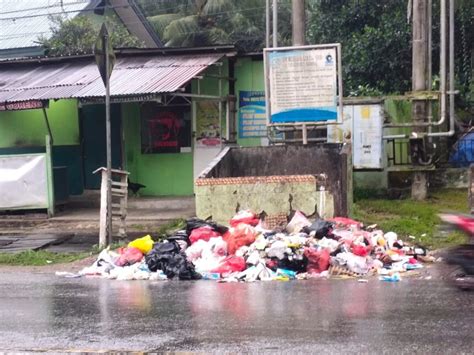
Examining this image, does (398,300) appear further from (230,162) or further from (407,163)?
(407,163)

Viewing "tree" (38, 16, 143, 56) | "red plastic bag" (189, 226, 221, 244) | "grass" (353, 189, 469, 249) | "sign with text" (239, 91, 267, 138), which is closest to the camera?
"red plastic bag" (189, 226, 221, 244)

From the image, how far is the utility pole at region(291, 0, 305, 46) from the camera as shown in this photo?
14.8m

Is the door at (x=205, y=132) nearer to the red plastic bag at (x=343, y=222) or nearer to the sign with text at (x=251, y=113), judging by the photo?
the sign with text at (x=251, y=113)

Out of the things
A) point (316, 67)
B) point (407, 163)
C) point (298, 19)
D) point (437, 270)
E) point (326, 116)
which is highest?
point (298, 19)

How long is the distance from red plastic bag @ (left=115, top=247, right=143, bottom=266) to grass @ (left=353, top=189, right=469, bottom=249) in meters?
4.48

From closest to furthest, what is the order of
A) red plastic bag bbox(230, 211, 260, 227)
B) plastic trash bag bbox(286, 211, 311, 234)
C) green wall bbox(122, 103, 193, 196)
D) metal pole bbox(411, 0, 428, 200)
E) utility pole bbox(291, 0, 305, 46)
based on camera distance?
plastic trash bag bbox(286, 211, 311, 234), red plastic bag bbox(230, 211, 260, 227), metal pole bbox(411, 0, 428, 200), utility pole bbox(291, 0, 305, 46), green wall bbox(122, 103, 193, 196)

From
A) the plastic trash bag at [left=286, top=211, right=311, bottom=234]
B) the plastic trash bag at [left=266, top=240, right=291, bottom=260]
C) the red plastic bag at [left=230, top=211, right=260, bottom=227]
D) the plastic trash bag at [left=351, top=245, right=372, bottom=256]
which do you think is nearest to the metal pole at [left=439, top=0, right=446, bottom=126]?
the plastic trash bag at [left=286, top=211, right=311, bottom=234]

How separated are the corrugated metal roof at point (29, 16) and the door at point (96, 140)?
8.56 metres

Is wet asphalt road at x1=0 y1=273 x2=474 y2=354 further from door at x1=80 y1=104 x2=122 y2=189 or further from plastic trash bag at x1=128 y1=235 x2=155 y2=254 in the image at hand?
door at x1=80 y1=104 x2=122 y2=189

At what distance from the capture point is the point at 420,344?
17.9 feet

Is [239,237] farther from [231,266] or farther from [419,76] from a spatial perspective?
[419,76]

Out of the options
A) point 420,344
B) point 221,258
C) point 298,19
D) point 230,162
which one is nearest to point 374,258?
point 221,258

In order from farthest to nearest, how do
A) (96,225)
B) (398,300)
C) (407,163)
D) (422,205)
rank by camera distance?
(407,163) → (422,205) → (96,225) → (398,300)

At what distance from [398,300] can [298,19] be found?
9088mm
